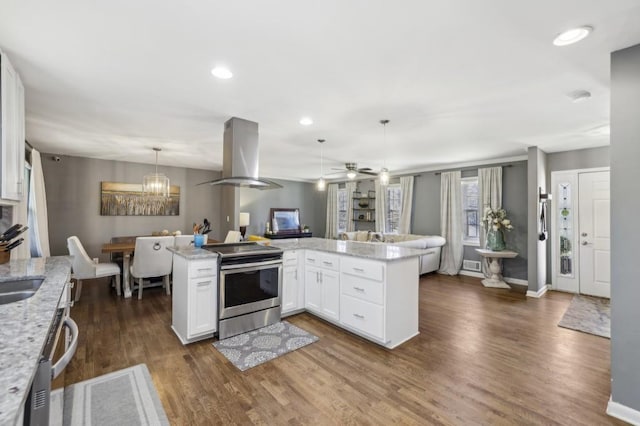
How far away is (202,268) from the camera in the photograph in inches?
117

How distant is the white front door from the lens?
15.3ft

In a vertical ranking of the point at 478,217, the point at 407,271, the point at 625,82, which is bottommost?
the point at 407,271

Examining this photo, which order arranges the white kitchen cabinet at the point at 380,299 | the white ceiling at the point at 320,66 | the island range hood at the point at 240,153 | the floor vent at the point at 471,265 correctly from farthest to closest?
the floor vent at the point at 471,265
the island range hood at the point at 240,153
the white kitchen cabinet at the point at 380,299
the white ceiling at the point at 320,66

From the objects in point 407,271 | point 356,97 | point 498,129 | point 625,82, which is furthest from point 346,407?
point 498,129

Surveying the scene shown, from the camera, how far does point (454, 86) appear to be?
8.43 feet

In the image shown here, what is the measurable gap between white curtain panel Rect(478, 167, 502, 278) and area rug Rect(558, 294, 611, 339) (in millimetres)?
1497

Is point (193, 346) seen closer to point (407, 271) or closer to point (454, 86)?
point (407, 271)

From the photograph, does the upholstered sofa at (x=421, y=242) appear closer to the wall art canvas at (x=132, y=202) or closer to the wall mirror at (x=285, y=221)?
the wall mirror at (x=285, y=221)

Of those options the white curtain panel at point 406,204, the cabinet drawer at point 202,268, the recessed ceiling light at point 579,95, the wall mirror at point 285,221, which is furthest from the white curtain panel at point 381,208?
the cabinet drawer at point 202,268

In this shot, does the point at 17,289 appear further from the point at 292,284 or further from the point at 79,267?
the point at 79,267

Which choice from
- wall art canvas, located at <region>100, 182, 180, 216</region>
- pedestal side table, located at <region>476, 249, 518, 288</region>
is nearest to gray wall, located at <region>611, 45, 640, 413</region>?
pedestal side table, located at <region>476, 249, 518, 288</region>

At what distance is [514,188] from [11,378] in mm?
6798

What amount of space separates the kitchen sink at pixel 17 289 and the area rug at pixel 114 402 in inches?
30.1

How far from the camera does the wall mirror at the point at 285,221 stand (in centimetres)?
889
